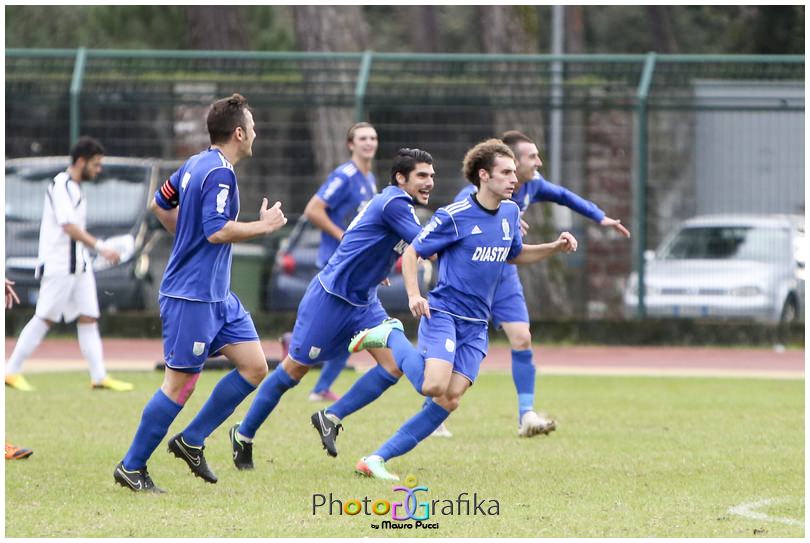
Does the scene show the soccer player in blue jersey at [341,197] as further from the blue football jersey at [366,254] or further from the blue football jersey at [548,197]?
the blue football jersey at [366,254]

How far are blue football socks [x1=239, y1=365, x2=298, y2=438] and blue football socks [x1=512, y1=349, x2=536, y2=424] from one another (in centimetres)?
201

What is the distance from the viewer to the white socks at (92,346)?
12.5 m

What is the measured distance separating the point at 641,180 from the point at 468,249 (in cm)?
1040

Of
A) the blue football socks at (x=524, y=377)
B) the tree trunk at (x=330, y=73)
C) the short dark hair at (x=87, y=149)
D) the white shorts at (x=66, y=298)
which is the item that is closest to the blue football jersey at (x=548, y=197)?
the blue football socks at (x=524, y=377)

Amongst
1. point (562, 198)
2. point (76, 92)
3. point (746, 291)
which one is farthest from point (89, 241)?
point (746, 291)

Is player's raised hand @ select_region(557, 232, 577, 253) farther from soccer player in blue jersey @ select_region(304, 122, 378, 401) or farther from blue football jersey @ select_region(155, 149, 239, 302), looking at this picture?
soccer player in blue jersey @ select_region(304, 122, 378, 401)

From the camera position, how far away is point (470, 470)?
8594 millimetres

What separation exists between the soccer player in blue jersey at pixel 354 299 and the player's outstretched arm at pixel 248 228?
4.20 ft

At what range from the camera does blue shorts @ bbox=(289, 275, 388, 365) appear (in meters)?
8.75

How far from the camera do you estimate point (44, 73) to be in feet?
61.6

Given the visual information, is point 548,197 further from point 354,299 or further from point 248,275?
point 248,275

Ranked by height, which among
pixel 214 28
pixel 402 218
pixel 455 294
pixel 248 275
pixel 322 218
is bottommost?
pixel 248 275

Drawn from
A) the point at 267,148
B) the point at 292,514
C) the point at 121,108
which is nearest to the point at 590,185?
the point at 267,148

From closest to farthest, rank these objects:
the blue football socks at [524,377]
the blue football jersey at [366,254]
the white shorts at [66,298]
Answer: the blue football jersey at [366,254] → the blue football socks at [524,377] → the white shorts at [66,298]
